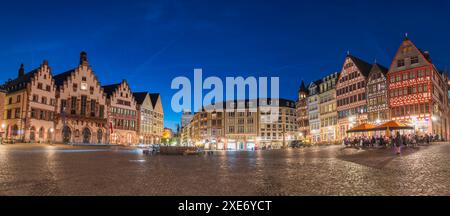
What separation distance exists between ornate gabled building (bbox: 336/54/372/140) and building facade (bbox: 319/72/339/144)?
2351mm

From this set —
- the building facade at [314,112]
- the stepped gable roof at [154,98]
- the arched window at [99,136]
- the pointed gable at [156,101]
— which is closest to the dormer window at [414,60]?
the building facade at [314,112]

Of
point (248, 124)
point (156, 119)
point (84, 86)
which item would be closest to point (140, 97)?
point (156, 119)

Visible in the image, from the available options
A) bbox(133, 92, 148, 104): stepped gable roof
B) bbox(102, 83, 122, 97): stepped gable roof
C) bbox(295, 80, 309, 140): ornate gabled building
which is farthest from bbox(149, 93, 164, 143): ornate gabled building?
bbox(295, 80, 309, 140): ornate gabled building

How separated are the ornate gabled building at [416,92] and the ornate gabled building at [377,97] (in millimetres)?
1198

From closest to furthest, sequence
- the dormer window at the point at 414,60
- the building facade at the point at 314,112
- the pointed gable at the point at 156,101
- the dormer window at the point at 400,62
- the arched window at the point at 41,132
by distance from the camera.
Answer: the dormer window at the point at 414,60, the dormer window at the point at 400,62, the arched window at the point at 41,132, the building facade at the point at 314,112, the pointed gable at the point at 156,101

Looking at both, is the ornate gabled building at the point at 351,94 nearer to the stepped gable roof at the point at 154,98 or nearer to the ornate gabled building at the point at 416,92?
the ornate gabled building at the point at 416,92

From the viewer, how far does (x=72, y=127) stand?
215 feet

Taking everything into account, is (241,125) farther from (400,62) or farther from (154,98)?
(400,62)

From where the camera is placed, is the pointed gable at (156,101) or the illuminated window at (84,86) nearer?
the illuminated window at (84,86)

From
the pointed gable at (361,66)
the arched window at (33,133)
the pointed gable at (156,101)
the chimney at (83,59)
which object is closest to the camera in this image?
the arched window at (33,133)

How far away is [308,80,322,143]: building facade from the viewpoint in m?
77.9

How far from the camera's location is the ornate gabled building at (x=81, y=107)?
6481 cm

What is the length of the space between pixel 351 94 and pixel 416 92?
14.0 m
